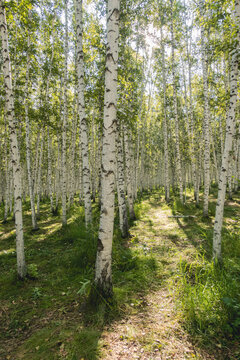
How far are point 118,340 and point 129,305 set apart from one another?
798 millimetres

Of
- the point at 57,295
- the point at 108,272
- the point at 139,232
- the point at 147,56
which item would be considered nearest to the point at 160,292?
the point at 108,272

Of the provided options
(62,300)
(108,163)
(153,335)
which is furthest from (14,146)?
(153,335)

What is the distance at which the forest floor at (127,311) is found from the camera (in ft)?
8.32

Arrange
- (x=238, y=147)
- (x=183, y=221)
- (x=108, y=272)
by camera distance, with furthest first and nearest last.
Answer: (x=238, y=147), (x=183, y=221), (x=108, y=272)

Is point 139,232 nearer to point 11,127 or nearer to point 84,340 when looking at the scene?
point 84,340

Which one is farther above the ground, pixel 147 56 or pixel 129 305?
pixel 147 56

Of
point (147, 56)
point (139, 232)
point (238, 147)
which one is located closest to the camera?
point (139, 232)

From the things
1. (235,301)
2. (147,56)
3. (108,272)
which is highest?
(147,56)

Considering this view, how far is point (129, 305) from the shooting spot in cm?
345

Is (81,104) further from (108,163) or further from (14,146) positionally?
(108,163)

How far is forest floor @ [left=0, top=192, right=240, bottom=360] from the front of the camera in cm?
254

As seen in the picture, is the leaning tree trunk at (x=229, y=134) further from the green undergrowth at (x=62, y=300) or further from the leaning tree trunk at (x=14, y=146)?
the leaning tree trunk at (x=14, y=146)

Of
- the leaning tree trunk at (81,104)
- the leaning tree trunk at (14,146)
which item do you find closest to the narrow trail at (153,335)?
the leaning tree trunk at (14,146)

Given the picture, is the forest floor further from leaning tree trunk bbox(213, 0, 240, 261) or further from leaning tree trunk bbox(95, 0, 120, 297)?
leaning tree trunk bbox(213, 0, 240, 261)
